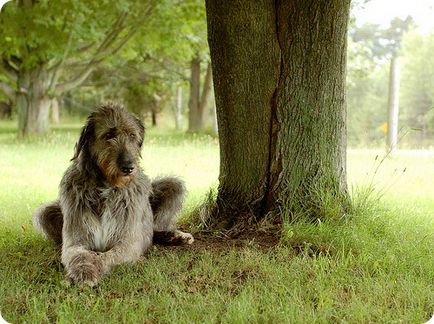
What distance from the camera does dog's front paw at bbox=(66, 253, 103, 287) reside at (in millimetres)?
4277

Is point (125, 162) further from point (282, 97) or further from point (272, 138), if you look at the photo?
point (282, 97)

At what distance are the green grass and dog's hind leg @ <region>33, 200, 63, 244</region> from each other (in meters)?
0.13

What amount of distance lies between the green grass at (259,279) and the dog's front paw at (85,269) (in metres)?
0.08

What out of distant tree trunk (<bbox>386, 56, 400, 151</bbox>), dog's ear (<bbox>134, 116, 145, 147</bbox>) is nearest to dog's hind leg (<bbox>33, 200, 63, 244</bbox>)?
dog's ear (<bbox>134, 116, 145, 147</bbox>)

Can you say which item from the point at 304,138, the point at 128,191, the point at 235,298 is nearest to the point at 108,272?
the point at 128,191

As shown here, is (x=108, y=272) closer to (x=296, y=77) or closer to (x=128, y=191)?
(x=128, y=191)

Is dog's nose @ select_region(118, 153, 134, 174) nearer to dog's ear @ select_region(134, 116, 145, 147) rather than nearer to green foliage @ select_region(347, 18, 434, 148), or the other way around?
dog's ear @ select_region(134, 116, 145, 147)

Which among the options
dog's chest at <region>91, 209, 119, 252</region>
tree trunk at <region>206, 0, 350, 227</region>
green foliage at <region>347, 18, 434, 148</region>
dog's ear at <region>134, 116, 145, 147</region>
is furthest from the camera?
green foliage at <region>347, 18, 434, 148</region>

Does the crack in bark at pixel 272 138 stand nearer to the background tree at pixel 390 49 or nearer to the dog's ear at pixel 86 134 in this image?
the dog's ear at pixel 86 134

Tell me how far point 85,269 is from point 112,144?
1.06 meters

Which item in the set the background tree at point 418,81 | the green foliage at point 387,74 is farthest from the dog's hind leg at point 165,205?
the background tree at point 418,81

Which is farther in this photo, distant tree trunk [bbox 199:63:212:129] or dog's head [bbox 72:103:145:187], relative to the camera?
distant tree trunk [bbox 199:63:212:129]

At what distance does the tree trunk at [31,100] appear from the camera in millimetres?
17750

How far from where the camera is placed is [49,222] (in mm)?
5484
